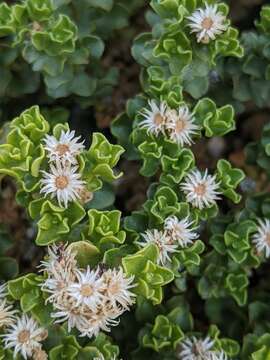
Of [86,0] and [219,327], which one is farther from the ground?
[86,0]

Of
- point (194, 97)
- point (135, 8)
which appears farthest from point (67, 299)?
point (135, 8)

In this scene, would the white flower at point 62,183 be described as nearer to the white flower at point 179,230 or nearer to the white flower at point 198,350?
the white flower at point 179,230

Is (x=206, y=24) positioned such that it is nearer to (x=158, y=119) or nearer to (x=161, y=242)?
(x=158, y=119)

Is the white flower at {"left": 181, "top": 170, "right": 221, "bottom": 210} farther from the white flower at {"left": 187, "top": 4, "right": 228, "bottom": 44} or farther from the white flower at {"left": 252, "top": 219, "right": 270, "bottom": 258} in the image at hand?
the white flower at {"left": 187, "top": 4, "right": 228, "bottom": 44}

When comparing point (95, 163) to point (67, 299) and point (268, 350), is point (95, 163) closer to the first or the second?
point (67, 299)

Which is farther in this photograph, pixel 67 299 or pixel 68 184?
pixel 68 184

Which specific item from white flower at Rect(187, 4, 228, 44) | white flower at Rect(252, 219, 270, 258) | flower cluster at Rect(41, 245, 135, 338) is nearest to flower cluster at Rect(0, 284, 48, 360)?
flower cluster at Rect(41, 245, 135, 338)

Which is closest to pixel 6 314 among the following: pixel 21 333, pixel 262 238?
pixel 21 333
